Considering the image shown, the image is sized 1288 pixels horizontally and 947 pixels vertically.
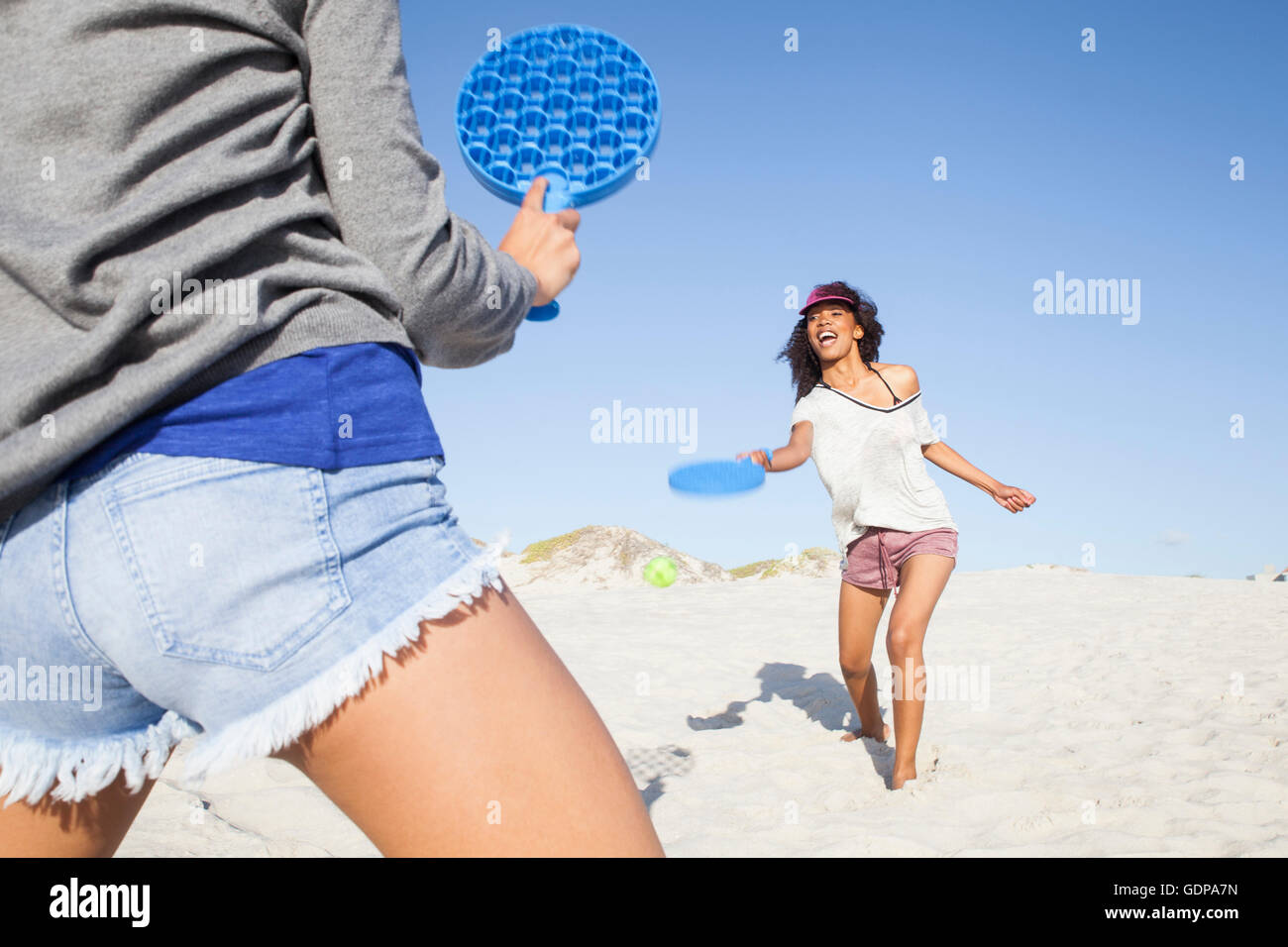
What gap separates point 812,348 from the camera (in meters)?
4.85

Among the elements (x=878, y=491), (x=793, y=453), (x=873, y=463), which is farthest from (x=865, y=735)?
(x=793, y=453)

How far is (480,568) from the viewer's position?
1010 millimetres

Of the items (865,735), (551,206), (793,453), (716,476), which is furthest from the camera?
(865,735)

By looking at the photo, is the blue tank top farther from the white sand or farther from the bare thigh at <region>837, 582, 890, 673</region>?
the bare thigh at <region>837, 582, 890, 673</region>

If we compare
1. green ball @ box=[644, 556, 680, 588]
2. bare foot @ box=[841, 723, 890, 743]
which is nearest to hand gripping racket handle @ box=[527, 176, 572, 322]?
bare foot @ box=[841, 723, 890, 743]

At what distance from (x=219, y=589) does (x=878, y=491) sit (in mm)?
3823

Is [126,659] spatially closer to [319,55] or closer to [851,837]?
[319,55]

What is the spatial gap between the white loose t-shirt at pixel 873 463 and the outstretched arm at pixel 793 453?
0.13 metres

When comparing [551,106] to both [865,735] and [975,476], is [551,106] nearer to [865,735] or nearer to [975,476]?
[975,476]

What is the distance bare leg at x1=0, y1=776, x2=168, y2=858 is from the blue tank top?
55 centimetres

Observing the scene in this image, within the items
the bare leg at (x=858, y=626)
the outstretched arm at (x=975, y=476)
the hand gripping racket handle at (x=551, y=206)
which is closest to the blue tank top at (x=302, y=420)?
the hand gripping racket handle at (x=551, y=206)
